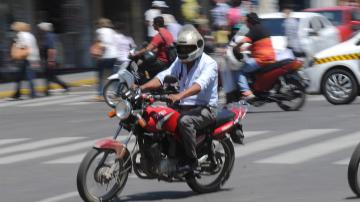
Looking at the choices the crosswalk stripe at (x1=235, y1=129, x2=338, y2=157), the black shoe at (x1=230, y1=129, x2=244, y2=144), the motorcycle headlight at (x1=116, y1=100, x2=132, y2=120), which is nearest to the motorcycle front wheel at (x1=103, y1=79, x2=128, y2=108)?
the crosswalk stripe at (x1=235, y1=129, x2=338, y2=157)

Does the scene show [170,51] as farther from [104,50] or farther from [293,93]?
[293,93]

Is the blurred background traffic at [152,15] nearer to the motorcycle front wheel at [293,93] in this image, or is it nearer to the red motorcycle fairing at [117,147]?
the motorcycle front wheel at [293,93]

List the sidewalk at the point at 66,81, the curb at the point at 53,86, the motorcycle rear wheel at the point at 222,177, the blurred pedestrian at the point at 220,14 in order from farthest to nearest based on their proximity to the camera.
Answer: the blurred pedestrian at the point at 220,14
the sidewalk at the point at 66,81
the curb at the point at 53,86
the motorcycle rear wheel at the point at 222,177

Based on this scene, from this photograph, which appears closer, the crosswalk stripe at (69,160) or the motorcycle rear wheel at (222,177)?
the motorcycle rear wheel at (222,177)

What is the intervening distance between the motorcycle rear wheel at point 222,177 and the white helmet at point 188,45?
35.6 inches

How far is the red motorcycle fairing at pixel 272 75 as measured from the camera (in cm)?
1692

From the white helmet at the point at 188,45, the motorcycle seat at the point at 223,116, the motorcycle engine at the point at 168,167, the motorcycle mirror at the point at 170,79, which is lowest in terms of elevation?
the motorcycle engine at the point at 168,167

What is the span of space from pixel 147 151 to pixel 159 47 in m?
10.9

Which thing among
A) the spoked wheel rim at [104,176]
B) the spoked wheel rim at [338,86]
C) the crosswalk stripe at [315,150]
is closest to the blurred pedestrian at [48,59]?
the spoked wheel rim at [338,86]

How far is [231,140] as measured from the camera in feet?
32.0

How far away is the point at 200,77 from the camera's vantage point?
929 centimetres

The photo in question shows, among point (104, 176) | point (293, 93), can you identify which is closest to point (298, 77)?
point (293, 93)

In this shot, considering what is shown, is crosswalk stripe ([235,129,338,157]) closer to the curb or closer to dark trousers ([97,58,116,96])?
dark trousers ([97,58,116,96])

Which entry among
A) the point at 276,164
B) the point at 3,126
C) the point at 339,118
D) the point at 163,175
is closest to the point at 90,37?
the point at 3,126
